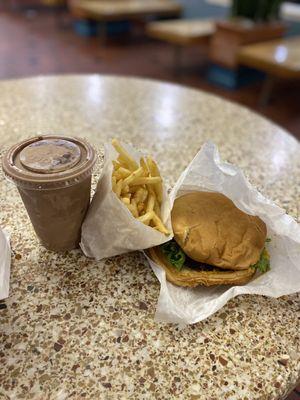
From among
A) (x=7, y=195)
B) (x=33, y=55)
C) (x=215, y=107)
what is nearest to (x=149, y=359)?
(x=7, y=195)

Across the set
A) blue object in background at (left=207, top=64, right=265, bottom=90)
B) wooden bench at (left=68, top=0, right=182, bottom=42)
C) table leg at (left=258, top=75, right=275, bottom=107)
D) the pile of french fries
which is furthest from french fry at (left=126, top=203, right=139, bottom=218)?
wooden bench at (left=68, top=0, right=182, bottom=42)

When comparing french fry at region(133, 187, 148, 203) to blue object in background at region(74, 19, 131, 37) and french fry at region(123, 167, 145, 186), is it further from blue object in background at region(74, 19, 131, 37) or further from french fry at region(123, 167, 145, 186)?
blue object in background at region(74, 19, 131, 37)

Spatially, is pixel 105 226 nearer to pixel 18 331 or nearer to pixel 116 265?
pixel 116 265

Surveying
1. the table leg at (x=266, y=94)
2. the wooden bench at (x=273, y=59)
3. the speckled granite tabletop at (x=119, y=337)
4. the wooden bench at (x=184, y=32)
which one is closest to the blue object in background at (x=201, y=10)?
the wooden bench at (x=184, y=32)

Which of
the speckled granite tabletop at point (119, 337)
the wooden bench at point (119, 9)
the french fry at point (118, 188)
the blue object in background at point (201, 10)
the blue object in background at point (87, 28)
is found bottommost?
the blue object in background at point (87, 28)

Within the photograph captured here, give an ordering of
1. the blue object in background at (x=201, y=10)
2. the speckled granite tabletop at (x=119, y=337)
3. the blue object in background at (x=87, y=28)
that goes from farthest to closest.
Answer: the blue object in background at (x=87, y=28), the blue object in background at (x=201, y=10), the speckled granite tabletop at (x=119, y=337)

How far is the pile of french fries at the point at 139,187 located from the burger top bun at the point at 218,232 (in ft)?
0.15

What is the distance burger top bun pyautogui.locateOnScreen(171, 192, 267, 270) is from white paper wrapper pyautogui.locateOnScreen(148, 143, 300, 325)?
4cm

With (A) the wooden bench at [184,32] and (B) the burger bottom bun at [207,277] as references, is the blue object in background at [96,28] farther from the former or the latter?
(B) the burger bottom bun at [207,277]

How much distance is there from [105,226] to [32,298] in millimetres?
216

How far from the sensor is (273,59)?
11.8 ft

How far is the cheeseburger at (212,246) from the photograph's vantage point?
77cm

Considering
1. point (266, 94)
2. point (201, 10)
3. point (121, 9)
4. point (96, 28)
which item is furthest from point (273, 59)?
point (96, 28)

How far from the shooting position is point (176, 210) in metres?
0.84
